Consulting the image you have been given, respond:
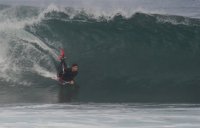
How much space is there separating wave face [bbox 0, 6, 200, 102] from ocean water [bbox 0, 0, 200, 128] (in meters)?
0.03

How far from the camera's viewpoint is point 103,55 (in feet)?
59.9

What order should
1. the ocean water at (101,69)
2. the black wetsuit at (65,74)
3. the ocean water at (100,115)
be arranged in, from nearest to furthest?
the ocean water at (100,115) < the ocean water at (101,69) < the black wetsuit at (65,74)

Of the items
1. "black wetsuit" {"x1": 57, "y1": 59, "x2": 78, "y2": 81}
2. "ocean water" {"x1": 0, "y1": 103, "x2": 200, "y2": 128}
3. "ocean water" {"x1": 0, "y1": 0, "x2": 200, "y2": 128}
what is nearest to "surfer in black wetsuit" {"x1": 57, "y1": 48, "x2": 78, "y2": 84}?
"black wetsuit" {"x1": 57, "y1": 59, "x2": 78, "y2": 81}

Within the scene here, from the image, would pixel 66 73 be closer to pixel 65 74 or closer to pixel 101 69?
pixel 65 74

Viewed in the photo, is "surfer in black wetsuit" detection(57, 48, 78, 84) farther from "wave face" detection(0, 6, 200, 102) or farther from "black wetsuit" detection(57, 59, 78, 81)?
"wave face" detection(0, 6, 200, 102)

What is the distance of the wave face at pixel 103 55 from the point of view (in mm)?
15375

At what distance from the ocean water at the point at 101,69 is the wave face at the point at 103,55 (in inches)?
1.2

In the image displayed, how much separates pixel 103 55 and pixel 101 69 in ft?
3.87

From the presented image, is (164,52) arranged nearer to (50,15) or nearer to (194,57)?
(194,57)

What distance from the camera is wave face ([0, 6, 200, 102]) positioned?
1538 centimetres

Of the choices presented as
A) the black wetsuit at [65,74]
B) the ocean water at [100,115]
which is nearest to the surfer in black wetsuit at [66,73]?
the black wetsuit at [65,74]

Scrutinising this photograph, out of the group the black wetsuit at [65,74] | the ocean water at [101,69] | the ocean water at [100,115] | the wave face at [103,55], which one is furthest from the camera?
the wave face at [103,55]

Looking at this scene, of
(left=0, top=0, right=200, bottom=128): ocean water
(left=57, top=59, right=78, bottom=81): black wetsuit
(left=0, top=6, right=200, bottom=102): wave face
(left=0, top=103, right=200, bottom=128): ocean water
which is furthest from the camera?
(left=0, top=6, right=200, bottom=102): wave face

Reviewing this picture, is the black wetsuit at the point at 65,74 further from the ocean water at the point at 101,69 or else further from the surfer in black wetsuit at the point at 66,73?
the ocean water at the point at 101,69
